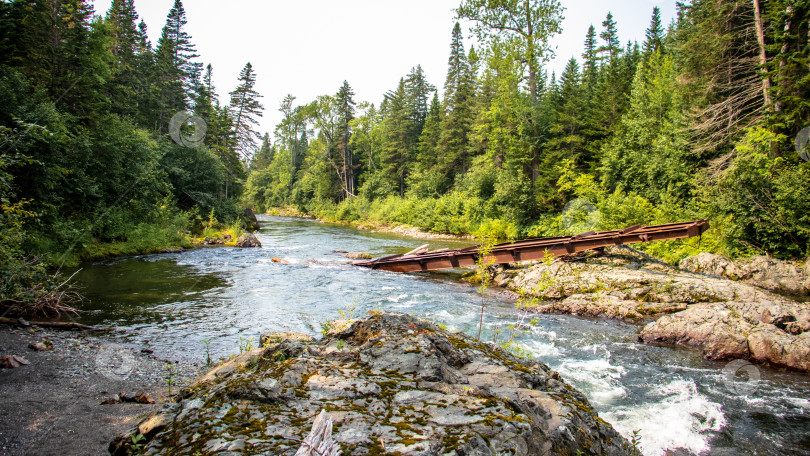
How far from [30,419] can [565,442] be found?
505 centimetres

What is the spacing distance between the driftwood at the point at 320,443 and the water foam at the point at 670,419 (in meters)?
3.93

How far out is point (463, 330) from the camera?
331 inches

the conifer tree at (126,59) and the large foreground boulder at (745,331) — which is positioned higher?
the conifer tree at (126,59)

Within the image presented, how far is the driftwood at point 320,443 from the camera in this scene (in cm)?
172

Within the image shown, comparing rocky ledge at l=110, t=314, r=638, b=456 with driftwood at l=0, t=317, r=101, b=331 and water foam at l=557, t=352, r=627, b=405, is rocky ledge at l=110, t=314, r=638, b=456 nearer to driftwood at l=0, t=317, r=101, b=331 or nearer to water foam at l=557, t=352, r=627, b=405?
water foam at l=557, t=352, r=627, b=405

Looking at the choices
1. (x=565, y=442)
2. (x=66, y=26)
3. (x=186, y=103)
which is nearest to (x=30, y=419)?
(x=565, y=442)

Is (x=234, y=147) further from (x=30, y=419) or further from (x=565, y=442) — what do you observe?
(x=565, y=442)

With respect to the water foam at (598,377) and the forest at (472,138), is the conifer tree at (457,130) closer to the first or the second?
the forest at (472,138)

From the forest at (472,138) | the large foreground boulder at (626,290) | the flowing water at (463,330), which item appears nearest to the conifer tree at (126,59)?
Result: the forest at (472,138)

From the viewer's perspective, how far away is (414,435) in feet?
6.65

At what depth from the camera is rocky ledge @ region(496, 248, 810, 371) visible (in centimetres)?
682

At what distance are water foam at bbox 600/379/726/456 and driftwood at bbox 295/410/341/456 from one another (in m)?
3.93

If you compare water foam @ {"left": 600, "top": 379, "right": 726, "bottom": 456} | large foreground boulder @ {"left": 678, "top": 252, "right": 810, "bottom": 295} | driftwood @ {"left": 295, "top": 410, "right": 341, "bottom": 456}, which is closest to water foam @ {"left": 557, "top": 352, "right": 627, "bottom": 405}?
water foam @ {"left": 600, "top": 379, "right": 726, "bottom": 456}

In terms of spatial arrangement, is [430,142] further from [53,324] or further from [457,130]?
[53,324]
